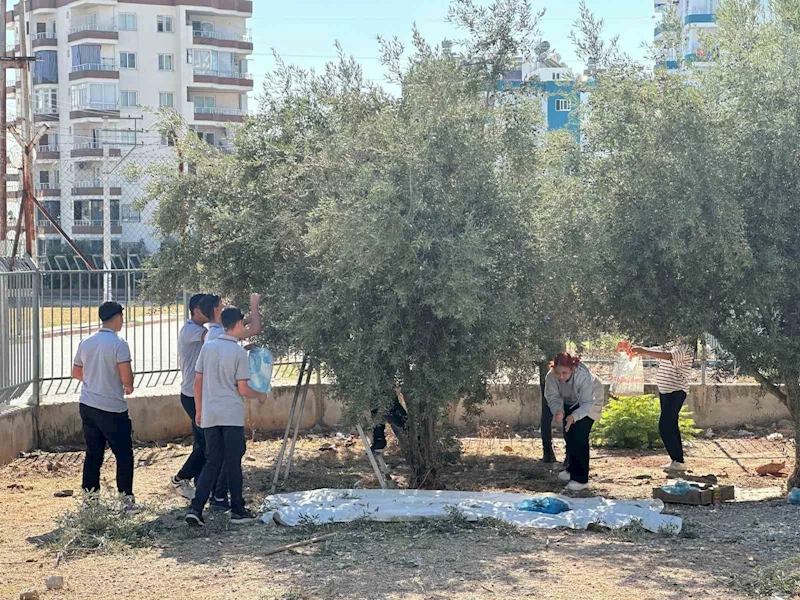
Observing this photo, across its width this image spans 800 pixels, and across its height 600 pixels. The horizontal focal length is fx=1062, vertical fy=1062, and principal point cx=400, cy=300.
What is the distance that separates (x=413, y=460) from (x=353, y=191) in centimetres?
282

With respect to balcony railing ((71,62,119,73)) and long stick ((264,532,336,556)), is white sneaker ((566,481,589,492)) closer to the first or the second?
long stick ((264,532,336,556))

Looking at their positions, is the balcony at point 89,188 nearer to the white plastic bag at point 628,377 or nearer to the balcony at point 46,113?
the balcony at point 46,113

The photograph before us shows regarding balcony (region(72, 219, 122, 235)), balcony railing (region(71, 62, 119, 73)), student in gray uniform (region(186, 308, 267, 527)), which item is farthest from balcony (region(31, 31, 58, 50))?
student in gray uniform (region(186, 308, 267, 527))

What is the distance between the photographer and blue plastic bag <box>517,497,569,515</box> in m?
8.22

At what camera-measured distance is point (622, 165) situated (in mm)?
8750

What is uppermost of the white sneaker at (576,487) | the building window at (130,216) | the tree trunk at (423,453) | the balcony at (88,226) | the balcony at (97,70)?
the balcony at (97,70)

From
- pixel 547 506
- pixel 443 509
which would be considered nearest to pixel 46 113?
pixel 443 509

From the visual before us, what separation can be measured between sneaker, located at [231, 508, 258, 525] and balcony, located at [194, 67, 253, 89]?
58.0m

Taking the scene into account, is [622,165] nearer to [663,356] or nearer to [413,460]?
[663,356]

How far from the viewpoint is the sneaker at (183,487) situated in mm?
9414

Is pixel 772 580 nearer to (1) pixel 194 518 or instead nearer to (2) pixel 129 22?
(1) pixel 194 518

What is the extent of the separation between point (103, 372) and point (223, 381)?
3.83 feet

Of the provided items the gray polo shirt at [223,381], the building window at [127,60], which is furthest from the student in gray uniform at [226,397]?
the building window at [127,60]

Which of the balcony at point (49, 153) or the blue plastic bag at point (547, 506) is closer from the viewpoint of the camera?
the blue plastic bag at point (547, 506)
